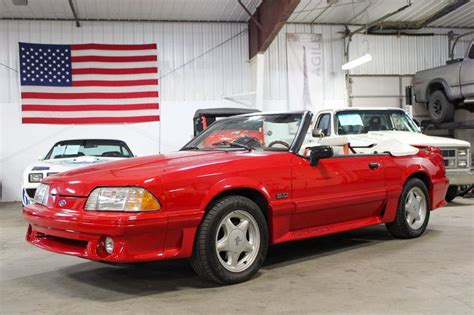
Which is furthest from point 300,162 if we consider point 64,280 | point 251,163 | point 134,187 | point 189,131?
point 189,131

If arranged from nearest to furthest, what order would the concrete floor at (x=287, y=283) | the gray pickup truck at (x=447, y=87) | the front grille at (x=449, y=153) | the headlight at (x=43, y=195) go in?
the concrete floor at (x=287, y=283) → the headlight at (x=43, y=195) → the front grille at (x=449, y=153) → the gray pickup truck at (x=447, y=87)

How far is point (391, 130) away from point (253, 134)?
150 inches

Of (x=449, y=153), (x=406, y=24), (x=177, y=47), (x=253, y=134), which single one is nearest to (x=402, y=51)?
(x=406, y=24)

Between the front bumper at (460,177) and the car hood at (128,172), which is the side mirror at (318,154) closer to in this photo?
the car hood at (128,172)

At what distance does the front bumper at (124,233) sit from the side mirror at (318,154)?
1.16 metres

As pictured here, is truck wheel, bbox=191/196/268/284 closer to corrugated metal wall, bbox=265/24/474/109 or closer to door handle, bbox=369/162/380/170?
door handle, bbox=369/162/380/170

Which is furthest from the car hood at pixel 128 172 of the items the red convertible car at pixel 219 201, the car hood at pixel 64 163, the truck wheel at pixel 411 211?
the car hood at pixel 64 163

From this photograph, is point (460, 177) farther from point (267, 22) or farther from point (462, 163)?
point (267, 22)

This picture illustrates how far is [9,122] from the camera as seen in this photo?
39.6 feet

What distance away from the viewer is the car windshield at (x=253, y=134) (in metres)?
4.04

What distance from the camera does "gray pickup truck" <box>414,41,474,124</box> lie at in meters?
10.8

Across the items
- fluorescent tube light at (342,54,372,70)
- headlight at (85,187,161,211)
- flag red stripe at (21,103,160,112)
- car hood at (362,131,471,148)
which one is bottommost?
headlight at (85,187,161,211)

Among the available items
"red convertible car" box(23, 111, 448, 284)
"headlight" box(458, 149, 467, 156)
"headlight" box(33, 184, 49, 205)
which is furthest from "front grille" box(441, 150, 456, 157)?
"headlight" box(33, 184, 49, 205)

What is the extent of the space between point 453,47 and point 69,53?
1148cm
